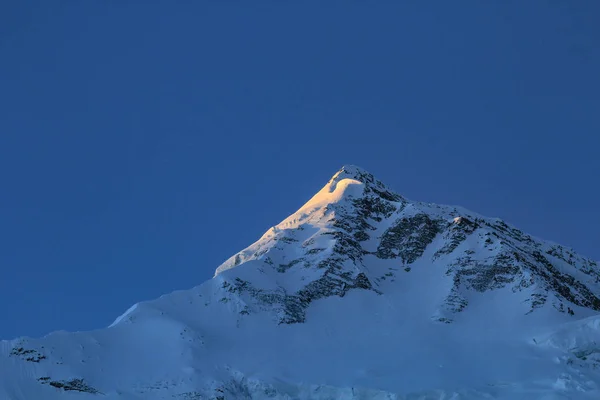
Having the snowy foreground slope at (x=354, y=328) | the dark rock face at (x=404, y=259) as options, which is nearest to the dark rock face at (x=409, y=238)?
the dark rock face at (x=404, y=259)

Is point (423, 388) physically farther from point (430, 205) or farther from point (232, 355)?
point (430, 205)

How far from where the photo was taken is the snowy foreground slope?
92.0 metres

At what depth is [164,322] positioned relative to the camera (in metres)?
103

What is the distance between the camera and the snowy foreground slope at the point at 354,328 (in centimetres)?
9200

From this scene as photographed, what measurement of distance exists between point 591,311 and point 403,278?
77.5 feet

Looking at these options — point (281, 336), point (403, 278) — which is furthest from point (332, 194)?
point (281, 336)

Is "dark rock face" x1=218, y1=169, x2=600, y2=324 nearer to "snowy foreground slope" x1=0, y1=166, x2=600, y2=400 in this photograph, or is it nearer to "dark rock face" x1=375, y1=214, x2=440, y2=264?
"dark rock face" x1=375, y1=214, x2=440, y2=264

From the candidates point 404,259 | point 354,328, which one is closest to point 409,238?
point 404,259

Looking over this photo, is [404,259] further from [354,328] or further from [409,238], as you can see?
[354,328]

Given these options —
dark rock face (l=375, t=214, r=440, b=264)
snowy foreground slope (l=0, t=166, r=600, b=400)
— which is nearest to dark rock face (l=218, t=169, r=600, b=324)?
dark rock face (l=375, t=214, r=440, b=264)

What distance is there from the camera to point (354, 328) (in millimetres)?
106062

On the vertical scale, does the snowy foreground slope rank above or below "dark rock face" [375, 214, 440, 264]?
below

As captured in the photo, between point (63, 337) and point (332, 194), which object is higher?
point (332, 194)

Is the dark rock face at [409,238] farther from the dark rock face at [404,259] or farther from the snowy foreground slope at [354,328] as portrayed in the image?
the snowy foreground slope at [354,328]
